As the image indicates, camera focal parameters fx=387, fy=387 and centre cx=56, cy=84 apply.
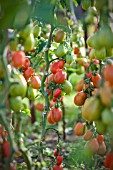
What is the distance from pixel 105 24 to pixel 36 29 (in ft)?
1.46

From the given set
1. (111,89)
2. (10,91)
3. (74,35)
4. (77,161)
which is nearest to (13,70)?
(10,91)

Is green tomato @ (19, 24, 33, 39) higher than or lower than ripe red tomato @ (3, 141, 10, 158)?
higher

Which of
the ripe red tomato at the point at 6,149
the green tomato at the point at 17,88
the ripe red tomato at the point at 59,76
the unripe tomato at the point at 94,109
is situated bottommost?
the ripe red tomato at the point at 6,149

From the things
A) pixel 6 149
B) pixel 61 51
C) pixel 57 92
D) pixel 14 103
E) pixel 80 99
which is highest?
pixel 61 51

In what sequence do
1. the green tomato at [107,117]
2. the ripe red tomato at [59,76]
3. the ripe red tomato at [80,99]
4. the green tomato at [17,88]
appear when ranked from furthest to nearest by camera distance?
the ripe red tomato at [59,76], the ripe red tomato at [80,99], the green tomato at [17,88], the green tomato at [107,117]

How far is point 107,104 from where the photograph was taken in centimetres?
100

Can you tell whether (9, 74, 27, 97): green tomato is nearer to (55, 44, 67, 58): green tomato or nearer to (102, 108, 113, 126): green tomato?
Result: (102, 108, 113, 126): green tomato

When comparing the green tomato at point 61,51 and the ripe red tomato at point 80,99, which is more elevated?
the green tomato at point 61,51

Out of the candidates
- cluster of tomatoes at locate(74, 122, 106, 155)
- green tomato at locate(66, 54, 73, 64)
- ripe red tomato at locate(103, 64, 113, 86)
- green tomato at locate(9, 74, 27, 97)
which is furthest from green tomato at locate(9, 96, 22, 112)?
green tomato at locate(66, 54, 73, 64)

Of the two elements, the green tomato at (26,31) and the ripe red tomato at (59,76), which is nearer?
the green tomato at (26,31)

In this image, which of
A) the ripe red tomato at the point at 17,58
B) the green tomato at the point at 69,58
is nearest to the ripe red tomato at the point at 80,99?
the green tomato at the point at 69,58

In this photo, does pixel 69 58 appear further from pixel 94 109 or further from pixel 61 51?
pixel 94 109

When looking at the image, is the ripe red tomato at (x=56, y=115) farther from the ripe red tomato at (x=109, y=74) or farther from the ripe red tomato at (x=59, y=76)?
the ripe red tomato at (x=109, y=74)

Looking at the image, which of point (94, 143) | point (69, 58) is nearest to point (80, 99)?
point (94, 143)
